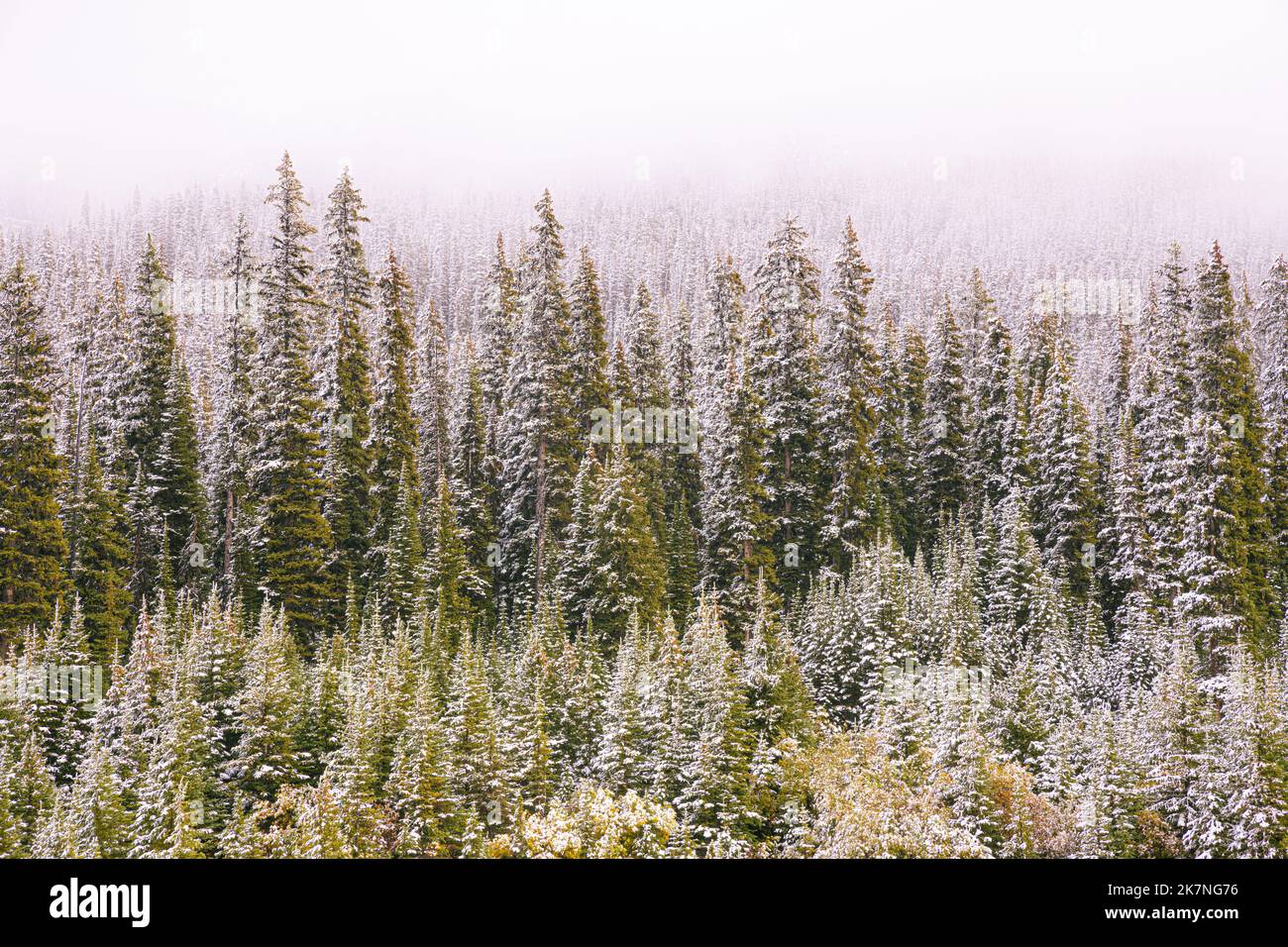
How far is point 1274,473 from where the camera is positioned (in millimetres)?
48719

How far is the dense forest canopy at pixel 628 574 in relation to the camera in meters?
24.9

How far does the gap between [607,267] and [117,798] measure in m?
170

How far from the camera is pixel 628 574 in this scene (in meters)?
44.5

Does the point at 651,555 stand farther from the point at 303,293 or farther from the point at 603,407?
the point at 303,293

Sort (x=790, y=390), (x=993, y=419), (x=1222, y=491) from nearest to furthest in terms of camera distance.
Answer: (x=1222, y=491) < (x=790, y=390) < (x=993, y=419)

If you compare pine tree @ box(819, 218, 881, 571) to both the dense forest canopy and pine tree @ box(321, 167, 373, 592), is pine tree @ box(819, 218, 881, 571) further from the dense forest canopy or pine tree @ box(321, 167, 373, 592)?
pine tree @ box(321, 167, 373, 592)

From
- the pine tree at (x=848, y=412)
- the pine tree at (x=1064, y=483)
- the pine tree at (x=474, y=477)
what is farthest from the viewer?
the pine tree at (x=474, y=477)

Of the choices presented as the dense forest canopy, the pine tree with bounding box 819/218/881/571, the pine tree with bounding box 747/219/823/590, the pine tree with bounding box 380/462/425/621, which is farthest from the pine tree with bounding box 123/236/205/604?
the pine tree with bounding box 819/218/881/571

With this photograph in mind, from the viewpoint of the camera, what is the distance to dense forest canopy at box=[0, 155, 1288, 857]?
24.9 m

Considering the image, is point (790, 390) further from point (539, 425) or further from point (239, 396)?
point (239, 396)

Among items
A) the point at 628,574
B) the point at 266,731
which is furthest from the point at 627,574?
the point at 266,731

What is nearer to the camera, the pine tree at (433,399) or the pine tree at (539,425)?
the pine tree at (539,425)

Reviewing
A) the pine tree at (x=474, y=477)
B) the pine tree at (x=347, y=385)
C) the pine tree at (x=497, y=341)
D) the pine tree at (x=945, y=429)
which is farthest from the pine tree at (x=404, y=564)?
the pine tree at (x=945, y=429)

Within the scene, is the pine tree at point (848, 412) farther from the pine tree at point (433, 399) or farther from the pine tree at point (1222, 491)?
the pine tree at point (433, 399)
